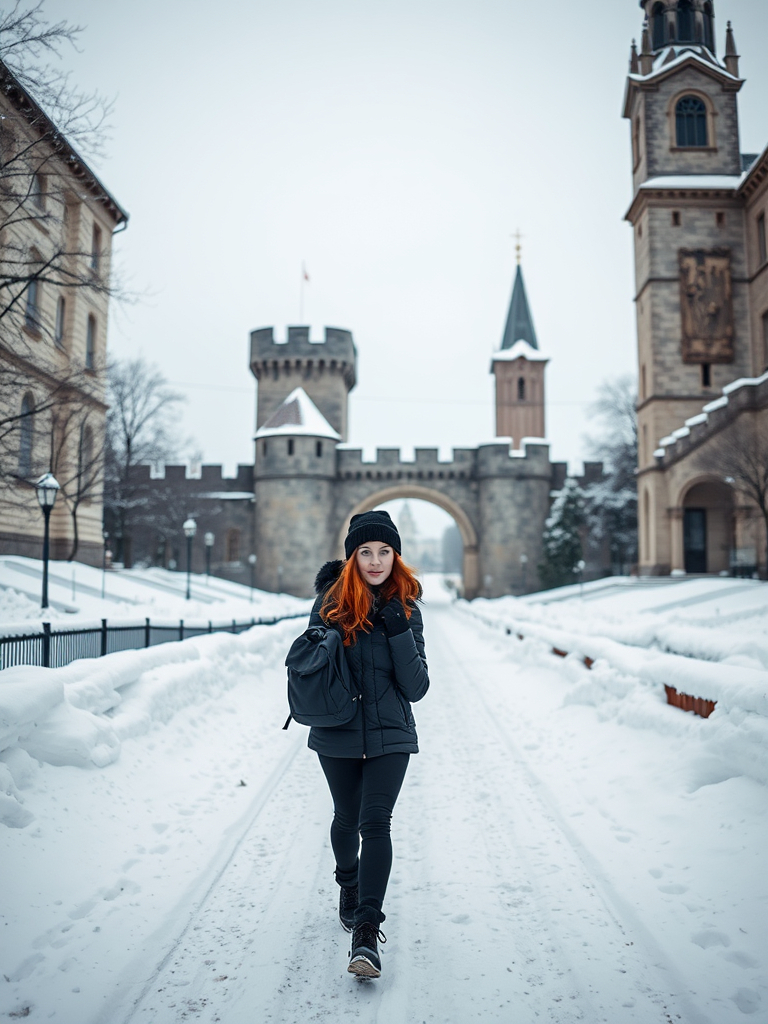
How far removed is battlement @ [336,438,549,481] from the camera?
134 feet

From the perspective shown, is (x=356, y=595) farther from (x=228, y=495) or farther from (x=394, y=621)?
(x=228, y=495)

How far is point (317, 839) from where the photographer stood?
4590 millimetres

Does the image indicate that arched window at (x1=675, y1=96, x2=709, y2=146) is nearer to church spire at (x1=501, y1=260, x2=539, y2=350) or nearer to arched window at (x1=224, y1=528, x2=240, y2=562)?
church spire at (x1=501, y1=260, x2=539, y2=350)

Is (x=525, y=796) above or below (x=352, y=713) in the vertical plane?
below

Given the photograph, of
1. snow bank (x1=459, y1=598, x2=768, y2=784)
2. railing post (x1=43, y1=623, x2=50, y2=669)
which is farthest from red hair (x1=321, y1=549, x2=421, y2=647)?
railing post (x1=43, y1=623, x2=50, y2=669)

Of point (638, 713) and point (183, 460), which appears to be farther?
point (183, 460)

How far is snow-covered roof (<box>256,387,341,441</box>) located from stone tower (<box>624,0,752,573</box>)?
16547mm

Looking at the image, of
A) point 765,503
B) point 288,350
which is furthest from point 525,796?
point 288,350

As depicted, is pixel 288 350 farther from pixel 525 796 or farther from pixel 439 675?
pixel 525 796

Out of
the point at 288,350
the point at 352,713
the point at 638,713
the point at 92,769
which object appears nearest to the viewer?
the point at 352,713

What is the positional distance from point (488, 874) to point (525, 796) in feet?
4.97

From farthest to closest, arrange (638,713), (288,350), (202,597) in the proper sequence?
(288,350), (202,597), (638,713)

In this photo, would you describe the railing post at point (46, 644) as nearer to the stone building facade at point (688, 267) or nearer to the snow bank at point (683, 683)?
the snow bank at point (683, 683)

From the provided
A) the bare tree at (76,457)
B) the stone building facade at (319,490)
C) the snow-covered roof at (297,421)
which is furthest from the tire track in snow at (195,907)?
the snow-covered roof at (297,421)
